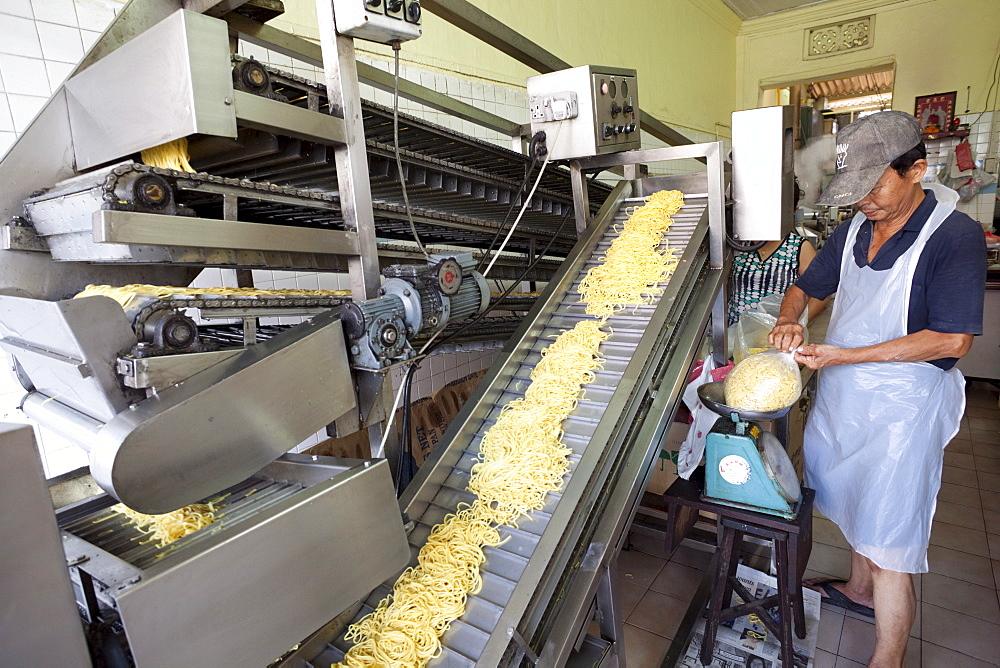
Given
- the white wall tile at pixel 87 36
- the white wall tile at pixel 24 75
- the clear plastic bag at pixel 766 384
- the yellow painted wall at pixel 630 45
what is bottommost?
the clear plastic bag at pixel 766 384

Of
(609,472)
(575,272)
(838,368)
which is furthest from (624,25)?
(609,472)

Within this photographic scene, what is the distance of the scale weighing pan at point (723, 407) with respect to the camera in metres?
2.17

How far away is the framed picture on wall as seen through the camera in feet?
24.7

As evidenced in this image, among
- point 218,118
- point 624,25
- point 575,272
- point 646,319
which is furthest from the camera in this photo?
point 624,25

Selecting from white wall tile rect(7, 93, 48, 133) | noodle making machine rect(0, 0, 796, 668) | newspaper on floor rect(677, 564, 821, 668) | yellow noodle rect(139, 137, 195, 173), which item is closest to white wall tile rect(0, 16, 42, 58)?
white wall tile rect(7, 93, 48, 133)

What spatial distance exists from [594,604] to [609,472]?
461 millimetres

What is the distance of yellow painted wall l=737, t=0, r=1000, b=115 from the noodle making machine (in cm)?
838

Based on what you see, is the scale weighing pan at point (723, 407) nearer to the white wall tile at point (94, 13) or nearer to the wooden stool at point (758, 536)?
the wooden stool at point (758, 536)

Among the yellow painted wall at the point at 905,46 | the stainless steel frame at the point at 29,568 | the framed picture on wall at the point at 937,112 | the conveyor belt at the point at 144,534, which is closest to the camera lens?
the stainless steel frame at the point at 29,568

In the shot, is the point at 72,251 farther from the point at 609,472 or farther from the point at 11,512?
the point at 609,472

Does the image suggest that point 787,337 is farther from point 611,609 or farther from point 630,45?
point 630,45

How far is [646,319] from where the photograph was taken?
8.18ft

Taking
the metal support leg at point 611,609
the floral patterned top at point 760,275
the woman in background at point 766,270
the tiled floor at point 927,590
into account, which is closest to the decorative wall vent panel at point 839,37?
the tiled floor at point 927,590

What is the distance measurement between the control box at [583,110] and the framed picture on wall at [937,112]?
22.5 ft
